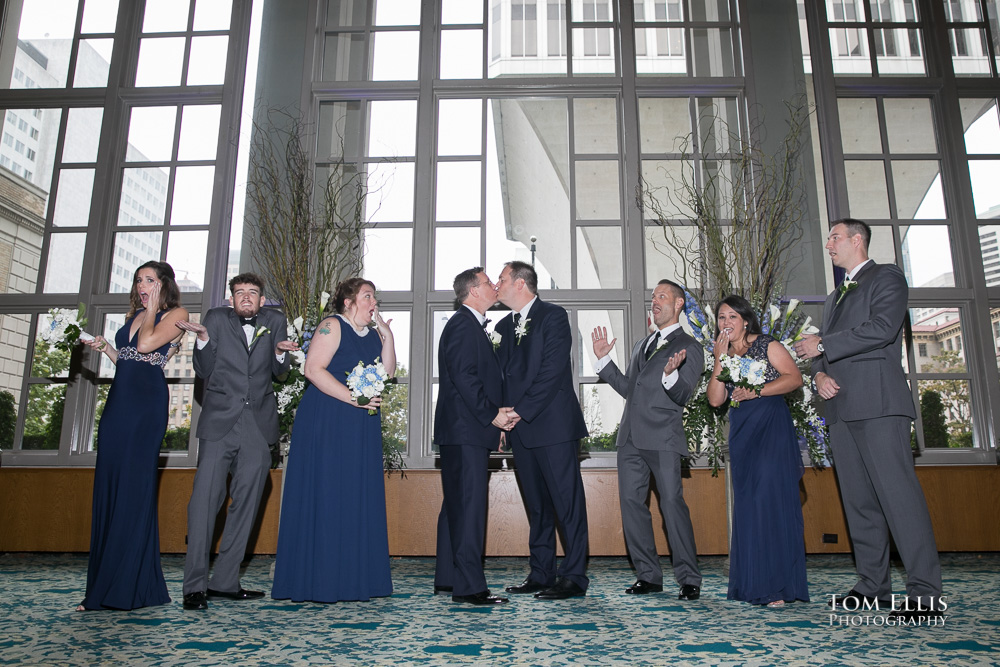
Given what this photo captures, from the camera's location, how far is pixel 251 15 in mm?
6512

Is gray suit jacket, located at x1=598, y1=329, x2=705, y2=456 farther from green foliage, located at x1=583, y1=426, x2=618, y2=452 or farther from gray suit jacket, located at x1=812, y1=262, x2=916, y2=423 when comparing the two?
green foliage, located at x1=583, y1=426, x2=618, y2=452

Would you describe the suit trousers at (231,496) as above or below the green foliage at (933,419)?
below

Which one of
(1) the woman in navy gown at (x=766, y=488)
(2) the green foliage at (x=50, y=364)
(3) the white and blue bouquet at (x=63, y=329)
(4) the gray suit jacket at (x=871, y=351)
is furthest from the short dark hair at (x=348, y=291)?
(2) the green foliage at (x=50, y=364)

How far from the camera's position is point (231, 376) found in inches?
143

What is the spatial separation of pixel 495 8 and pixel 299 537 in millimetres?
5138

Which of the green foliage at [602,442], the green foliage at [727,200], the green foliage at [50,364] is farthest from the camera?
the green foliage at [50,364]

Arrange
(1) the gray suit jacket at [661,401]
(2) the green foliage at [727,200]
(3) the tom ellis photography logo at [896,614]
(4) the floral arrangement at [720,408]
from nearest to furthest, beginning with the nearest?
1. (3) the tom ellis photography logo at [896,614]
2. (1) the gray suit jacket at [661,401]
3. (4) the floral arrangement at [720,408]
4. (2) the green foliage at [727,200]

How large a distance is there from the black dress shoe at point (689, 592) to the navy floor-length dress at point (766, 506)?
16 cm

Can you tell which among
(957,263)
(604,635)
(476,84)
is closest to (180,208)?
(476,84)

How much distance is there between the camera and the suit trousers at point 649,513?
3.66 m

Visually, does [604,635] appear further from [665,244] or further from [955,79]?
[955,79]

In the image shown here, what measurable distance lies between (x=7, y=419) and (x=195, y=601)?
360 cm

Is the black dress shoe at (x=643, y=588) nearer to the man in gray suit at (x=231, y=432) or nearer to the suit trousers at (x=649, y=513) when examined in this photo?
the suit trousers at (x=649, y=513)

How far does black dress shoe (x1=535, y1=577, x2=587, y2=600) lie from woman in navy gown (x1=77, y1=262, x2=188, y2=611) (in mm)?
1875
